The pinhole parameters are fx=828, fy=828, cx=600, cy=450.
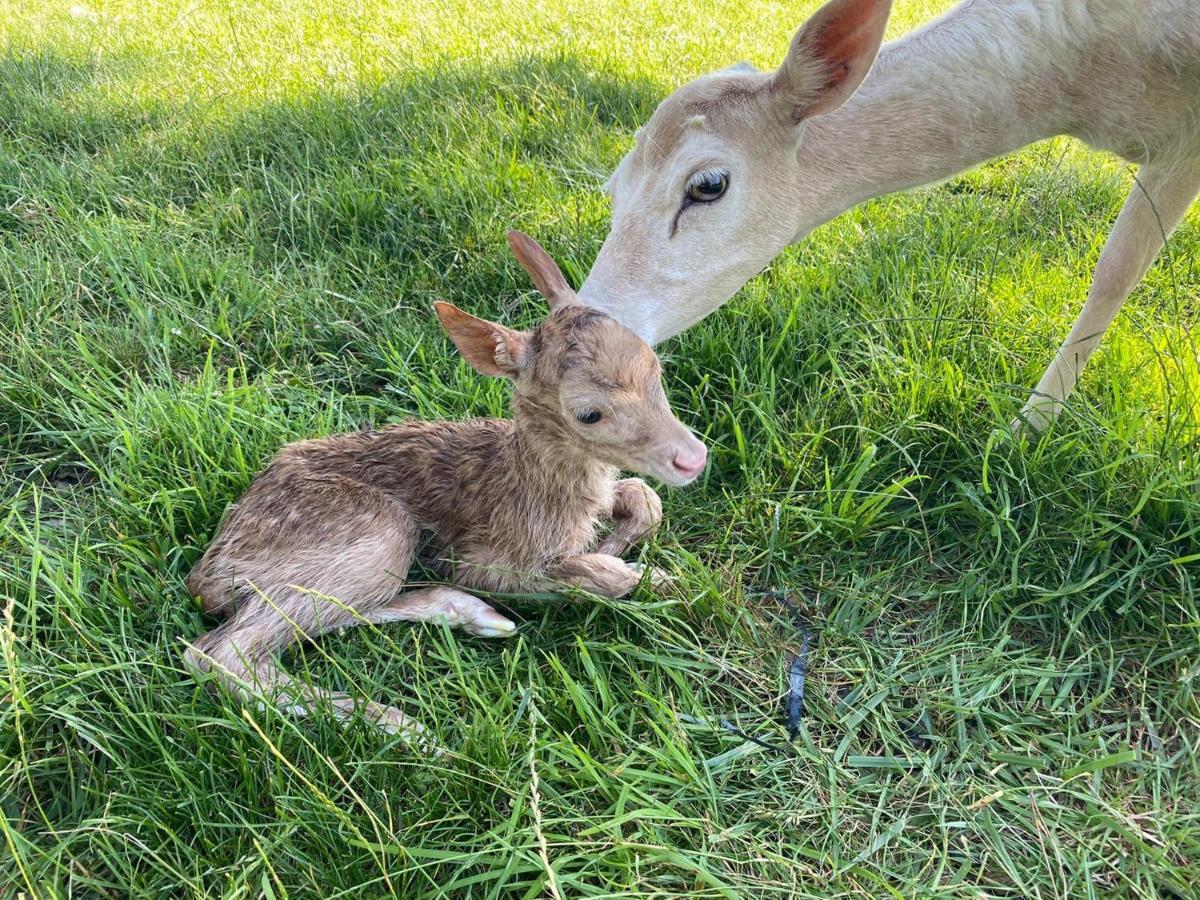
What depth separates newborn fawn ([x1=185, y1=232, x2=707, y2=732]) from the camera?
2.11 metres

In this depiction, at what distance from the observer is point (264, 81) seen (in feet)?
17.2

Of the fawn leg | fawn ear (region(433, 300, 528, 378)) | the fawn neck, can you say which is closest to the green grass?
the fawn leg

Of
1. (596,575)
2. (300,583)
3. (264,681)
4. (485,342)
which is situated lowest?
(596,575)

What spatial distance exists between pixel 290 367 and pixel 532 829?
2.19m

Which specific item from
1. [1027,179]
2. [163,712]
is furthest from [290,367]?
[1027,179]

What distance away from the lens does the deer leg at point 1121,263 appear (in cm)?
274

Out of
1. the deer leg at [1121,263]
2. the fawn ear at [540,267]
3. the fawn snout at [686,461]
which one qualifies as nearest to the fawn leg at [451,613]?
the fawn snout at [686,461]

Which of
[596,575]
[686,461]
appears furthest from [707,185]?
[596,575]

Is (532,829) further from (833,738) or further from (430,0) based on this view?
(430,0)

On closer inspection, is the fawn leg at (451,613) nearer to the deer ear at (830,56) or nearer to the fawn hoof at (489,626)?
the fawn hoof at (489,626)

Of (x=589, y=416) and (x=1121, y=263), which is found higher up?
(x=589, y=416)

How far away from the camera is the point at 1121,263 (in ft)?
9.33

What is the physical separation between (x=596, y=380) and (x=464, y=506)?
67 centimetres

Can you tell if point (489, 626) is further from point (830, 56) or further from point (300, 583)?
point (830, 56)
